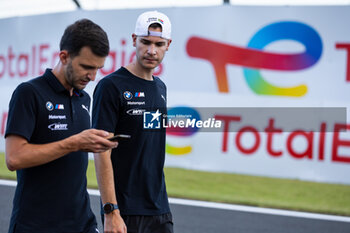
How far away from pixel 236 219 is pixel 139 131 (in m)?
3.99

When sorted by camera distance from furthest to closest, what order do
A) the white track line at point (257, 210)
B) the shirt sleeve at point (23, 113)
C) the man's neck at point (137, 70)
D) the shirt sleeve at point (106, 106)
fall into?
the white track line at point (257, 210) → the man's neck at point (137, 70) → the shirt sleeve at point (106, 106) → the shirt sleeve at point (23, 113)

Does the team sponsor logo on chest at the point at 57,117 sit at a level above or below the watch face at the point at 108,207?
above

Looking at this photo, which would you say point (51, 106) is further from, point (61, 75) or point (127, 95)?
point (127, 95)

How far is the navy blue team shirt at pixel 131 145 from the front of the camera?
276 cm

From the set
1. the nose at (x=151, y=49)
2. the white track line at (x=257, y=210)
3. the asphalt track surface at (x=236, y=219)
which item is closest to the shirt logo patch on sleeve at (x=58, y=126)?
the nose at (x=151, y=49)

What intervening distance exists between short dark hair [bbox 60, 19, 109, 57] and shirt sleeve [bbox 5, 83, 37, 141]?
10.8 inches

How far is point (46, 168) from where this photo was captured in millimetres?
2301

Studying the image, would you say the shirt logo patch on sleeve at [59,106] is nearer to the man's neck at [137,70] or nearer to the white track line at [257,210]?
the man's neck at [137,70]

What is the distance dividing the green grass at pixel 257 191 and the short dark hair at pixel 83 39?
18.3 feet

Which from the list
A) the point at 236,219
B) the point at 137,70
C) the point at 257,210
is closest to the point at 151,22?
the point at 137,70

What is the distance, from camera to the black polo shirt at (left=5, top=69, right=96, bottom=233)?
2.20m

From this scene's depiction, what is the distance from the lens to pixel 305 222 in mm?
6480

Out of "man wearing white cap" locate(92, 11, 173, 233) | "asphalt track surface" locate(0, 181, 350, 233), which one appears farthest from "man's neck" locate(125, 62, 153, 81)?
"asphalt track surface" locate(0, 181, 350, 233)

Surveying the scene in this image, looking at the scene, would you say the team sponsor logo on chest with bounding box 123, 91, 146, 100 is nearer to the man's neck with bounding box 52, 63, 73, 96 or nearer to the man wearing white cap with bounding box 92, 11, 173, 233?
the man wearing white cap with bounding box 92, 11, 173, 233
